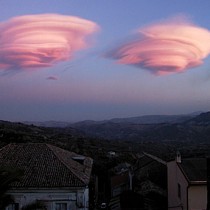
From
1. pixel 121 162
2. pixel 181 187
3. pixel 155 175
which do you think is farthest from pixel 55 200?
pixel 121 162

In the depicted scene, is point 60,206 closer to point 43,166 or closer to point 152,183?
point 43,166

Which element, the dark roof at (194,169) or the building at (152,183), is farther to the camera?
the building at (152,183)

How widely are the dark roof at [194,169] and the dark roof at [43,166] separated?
5926mm

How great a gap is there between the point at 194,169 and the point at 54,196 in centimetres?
840

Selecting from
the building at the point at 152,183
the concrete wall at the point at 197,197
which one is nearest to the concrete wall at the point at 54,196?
the concrete wall at the point at 197,197

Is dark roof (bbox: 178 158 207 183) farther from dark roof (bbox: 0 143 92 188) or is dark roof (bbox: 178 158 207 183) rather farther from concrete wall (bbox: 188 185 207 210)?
dark roof (bbox: 0 143 92 188)

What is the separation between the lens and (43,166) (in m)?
27.8

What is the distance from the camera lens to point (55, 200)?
24.7 meters

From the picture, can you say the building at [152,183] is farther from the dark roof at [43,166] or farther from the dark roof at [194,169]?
the dark roof at [194,169]

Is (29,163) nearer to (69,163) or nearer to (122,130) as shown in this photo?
(69,163)

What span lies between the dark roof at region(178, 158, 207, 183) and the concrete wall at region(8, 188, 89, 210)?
6.15 m

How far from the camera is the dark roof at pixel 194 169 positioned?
24.0 metres

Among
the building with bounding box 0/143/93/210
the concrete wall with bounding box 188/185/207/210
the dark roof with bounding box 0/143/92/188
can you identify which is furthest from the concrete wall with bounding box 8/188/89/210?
the concrete wall with bounding box 188/185/207/210

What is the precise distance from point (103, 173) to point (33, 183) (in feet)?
73.5
